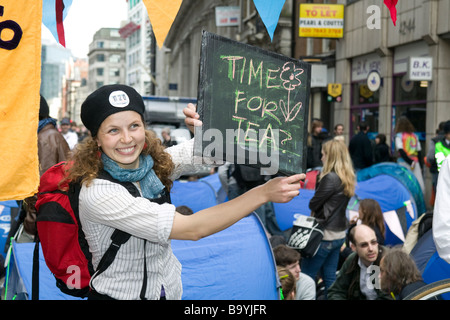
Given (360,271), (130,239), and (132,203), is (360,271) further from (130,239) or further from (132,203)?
(132,203)

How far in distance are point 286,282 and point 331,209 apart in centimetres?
154

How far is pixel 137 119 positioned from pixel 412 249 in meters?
3.32

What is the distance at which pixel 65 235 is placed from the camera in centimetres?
267

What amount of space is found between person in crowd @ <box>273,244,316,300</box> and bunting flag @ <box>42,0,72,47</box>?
9.34 ft

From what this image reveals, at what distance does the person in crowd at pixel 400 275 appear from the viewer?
14.2ft

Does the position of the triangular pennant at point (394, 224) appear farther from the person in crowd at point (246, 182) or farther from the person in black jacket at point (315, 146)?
the person in black jacket at point (315, 146)

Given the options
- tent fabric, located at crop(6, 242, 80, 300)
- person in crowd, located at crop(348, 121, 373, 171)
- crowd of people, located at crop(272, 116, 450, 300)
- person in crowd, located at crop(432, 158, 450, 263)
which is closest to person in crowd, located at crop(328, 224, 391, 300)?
crowd of people, located at crop(272, 116, 450, 300)

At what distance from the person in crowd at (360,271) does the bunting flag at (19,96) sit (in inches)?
128

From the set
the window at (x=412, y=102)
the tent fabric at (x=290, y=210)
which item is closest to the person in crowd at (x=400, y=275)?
the tent fabric at (x=290, y=210)

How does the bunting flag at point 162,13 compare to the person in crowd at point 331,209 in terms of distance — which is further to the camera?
the person in crowd at point 331,209

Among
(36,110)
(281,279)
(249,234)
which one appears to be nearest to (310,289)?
(281,279)

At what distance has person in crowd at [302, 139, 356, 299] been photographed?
21.4ft

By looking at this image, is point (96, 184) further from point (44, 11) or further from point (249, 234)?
point (249, 234)

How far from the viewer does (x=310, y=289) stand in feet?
18.3
